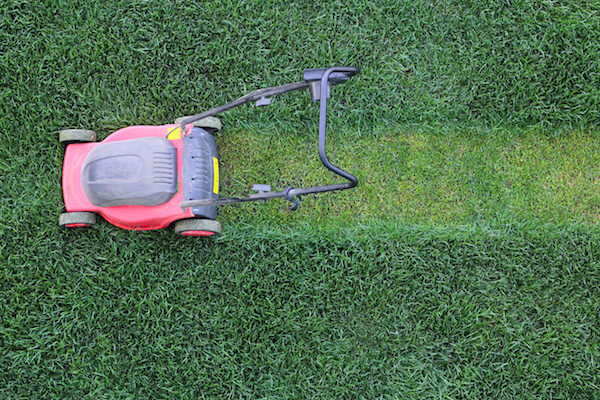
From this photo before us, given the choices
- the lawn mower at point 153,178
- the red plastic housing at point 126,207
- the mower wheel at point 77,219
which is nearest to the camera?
the lawn mower at point 153,178

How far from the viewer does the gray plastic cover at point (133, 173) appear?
1913mm

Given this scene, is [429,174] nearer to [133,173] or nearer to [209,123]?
[209,123]

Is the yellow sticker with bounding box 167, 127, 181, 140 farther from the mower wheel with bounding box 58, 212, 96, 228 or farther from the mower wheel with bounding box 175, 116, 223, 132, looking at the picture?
the mower wheel with bounding box 58, 212, 96, 228

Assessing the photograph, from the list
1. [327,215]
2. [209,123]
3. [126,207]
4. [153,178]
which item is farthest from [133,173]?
[327,215]

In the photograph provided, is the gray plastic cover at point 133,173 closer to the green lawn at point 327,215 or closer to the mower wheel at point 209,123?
the mower wheel at point 209,123

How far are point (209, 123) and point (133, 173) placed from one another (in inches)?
19.9

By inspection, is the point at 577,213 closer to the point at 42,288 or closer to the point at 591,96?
the point at 591,96

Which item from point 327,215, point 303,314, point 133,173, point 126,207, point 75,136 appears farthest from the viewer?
point 327,215

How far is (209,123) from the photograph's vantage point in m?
2.23

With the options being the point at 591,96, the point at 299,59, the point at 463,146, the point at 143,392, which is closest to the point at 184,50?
the point at 299,59

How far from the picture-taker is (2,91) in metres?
2.32

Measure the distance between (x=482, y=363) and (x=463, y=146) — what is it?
1.23 metres

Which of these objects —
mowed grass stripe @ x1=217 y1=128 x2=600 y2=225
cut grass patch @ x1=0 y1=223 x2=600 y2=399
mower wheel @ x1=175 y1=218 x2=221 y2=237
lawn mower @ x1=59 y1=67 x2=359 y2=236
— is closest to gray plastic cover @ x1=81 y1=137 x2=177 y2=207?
lawn mower @ x1=59 y1=67 x2=359 y2=236

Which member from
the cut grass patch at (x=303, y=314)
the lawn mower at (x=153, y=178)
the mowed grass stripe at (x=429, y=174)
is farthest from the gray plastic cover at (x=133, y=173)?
the mowed grass stripe at (x=429, y=174)
